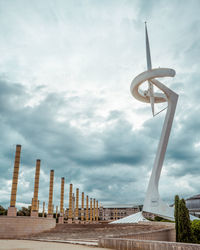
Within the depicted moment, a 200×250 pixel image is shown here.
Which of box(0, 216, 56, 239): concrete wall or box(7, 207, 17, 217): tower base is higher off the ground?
box(7, 207, 17, 217): tower base

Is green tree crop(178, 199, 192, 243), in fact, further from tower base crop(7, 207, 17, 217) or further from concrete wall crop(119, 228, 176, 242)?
tower base crop(7, 207, 17, 217)

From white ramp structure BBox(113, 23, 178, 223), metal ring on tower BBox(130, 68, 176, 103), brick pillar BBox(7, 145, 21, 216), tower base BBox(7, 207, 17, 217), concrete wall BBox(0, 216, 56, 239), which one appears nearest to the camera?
concrete wall BBox(0, 216, 56, 239)

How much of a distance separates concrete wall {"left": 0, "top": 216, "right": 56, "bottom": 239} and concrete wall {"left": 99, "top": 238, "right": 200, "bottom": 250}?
44.0 ft

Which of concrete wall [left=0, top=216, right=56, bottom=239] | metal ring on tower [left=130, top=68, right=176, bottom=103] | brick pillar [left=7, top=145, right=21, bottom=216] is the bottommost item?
concrete wall [left=0, top=216, right=56, bottom=239]

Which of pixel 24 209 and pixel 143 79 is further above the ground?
pixel 143 79

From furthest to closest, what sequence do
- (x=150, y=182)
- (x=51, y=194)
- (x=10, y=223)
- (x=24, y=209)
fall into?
(x=24, y=209)
(x=51, y=194)
(x=150, y=182)
(x=10, y=223)

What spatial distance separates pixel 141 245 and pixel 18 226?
16415 millimetres

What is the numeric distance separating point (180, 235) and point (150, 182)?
34.6 feet

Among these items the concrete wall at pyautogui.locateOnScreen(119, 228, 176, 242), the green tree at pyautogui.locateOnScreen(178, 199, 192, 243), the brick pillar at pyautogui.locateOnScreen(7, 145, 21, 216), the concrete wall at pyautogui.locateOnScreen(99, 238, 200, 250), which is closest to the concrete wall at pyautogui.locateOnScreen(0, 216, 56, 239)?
the brick pillar at pyautogui.locateOnScreen(7, 145, 21, 216)

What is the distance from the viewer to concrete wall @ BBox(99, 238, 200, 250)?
6.99 metres

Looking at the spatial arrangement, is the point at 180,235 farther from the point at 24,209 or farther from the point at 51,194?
the point at 24,209

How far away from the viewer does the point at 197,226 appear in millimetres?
16391

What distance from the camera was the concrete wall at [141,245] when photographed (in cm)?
699

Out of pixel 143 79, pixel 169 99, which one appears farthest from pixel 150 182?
pixel 143 79
